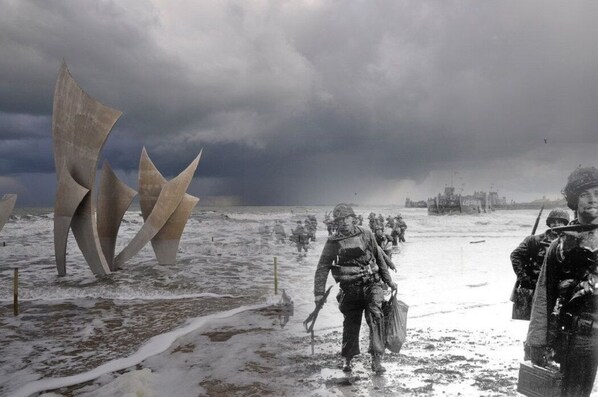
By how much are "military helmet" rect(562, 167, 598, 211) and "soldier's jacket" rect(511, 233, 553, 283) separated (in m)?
1.63

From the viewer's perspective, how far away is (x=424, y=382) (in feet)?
12.9

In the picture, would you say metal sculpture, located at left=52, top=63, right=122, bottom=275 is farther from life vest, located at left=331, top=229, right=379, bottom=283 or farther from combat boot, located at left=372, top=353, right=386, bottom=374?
combat boot, located at left=372, top=353, right=386, bottom=374

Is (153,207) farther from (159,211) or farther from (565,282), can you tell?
(565,282)

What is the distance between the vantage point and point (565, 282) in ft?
8.55

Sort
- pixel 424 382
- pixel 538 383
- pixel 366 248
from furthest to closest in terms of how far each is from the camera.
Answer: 1. pixel 366 248
2. pixel 424 382
3. pixel 538 383

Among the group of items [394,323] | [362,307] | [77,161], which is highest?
[77,161]

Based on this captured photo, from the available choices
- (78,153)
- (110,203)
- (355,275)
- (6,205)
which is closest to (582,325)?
(355,275)

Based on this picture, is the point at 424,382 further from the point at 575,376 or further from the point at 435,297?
the point at 435,297

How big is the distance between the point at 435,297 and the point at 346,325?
129 inches

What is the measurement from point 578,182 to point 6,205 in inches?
577

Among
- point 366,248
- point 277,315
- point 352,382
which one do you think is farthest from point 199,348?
point 366,248

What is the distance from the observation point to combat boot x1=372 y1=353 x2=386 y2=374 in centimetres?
423

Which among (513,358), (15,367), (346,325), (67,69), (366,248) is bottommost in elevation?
(15,367)

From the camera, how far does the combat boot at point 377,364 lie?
4.23 metres
